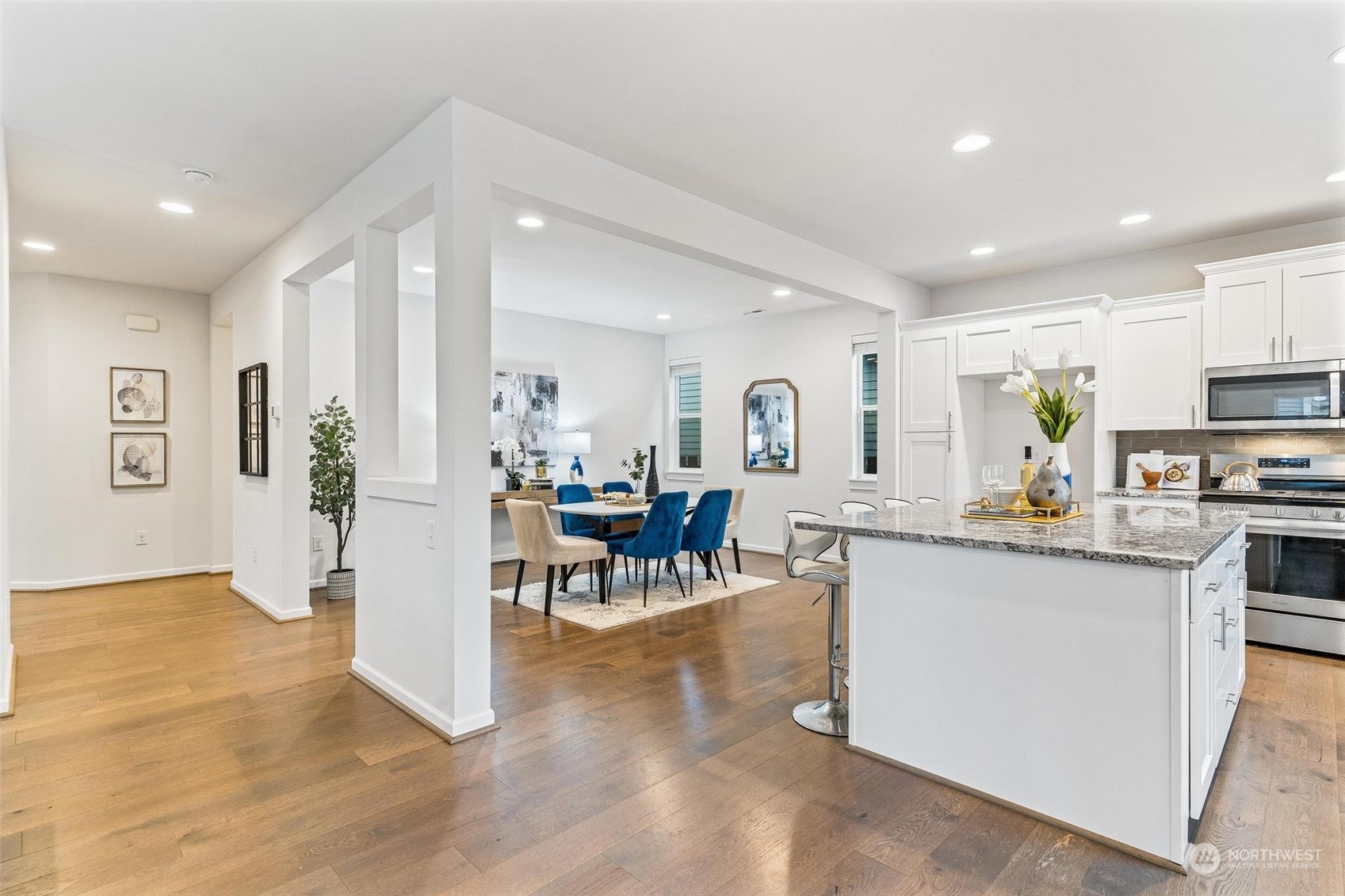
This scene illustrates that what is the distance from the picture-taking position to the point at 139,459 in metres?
5.94

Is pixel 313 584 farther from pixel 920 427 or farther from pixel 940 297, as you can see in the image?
pixel 940 297

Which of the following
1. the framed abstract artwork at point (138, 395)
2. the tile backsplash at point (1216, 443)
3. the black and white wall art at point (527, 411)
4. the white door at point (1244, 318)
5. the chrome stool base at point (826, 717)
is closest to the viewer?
the chrome stool base at point (826, 717)

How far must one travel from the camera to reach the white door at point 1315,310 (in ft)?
12.6

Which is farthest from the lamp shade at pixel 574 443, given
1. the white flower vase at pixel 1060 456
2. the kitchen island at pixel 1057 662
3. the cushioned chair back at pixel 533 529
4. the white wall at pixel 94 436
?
the white flower vase at pixel 1060 456

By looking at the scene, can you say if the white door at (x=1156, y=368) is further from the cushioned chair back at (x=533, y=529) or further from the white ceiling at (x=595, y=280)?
the cushioned chair back at (x=533, y=529)

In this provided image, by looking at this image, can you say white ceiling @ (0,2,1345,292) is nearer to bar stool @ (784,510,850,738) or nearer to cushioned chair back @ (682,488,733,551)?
bar stool @ (784,510,850,738)

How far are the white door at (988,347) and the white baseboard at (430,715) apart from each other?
434 centimetres

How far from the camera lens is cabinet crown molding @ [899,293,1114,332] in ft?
15.4

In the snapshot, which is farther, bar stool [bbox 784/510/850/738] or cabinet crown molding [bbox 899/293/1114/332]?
cabinet crown molding [bbox 899/293/1114/332]

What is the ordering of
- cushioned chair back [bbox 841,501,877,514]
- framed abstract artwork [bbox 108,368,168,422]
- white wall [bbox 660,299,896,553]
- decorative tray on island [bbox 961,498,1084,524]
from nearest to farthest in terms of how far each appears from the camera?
decorative tray on island [bbox 961,498,1084,524] → cushioned chair back [bbox 841,501,877,514] → framed abstract artwork [bbox 108,368,168,422] → white wall [bbox 660,299,896,553]

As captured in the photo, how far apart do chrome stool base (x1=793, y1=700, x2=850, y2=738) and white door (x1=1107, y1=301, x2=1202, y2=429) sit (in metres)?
3.27

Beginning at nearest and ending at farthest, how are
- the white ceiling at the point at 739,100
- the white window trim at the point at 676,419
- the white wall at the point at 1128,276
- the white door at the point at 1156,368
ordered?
the white ceiling at the point at 739,100
the white wall at the point at 1128,276
the white door at the point at 1156,368
the white window trim at the point at 676,419

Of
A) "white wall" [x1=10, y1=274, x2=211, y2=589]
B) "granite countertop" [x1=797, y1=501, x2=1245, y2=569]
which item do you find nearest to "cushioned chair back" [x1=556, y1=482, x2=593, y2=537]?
"granite countertop" [x1=797, y1=501, x2=1245, y2=569]

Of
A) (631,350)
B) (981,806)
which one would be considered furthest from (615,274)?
(981,806)
